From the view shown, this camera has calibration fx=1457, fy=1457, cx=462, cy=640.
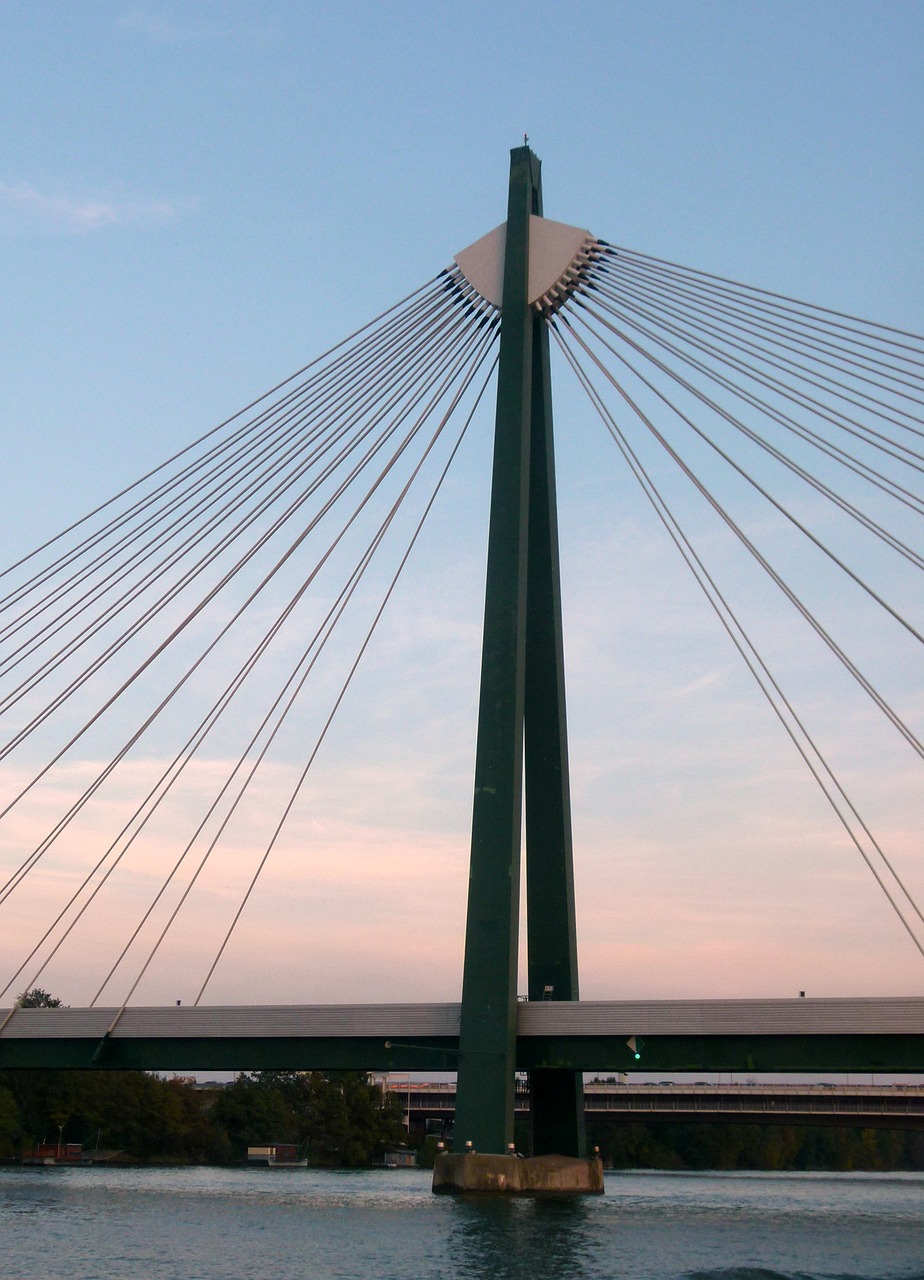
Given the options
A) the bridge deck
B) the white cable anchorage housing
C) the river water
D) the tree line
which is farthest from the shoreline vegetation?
the white cable anchorage housing

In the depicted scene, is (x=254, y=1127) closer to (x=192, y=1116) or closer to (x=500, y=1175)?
(x=192, y=1116)

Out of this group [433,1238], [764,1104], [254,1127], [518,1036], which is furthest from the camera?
[254,1127]

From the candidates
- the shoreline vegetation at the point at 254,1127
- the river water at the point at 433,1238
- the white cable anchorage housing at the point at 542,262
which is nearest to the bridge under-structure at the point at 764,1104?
the shoreline vegetation at the point at 254,1127

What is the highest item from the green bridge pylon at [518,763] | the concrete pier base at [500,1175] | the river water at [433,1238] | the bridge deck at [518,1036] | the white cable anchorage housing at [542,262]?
the white cable anchorage housing at [542,262]

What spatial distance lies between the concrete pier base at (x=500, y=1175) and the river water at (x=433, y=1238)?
61cm

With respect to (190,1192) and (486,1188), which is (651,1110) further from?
(486,1188)

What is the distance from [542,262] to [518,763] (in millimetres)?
16260

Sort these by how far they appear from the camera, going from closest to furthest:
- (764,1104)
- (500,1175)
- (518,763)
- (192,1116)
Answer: (500,1175) < (518,763) < (764,1104) < (192,1116)

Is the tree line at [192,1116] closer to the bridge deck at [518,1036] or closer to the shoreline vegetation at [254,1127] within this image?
the shoreline vegetation at [254,1127]

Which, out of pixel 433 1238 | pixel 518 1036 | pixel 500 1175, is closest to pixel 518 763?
pixel 518 1036

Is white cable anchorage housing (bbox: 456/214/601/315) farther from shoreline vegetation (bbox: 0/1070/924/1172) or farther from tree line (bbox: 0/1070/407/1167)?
tree line (bbox: 0/1070/407/1167)

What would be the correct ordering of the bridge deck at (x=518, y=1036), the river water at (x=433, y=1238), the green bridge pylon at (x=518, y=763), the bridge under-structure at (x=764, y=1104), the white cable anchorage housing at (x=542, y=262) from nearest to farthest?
the river water at (x=433, y=1238) → the bridge deck at (x=518, y=1036) → the green bridge pylon at (x=518, y=763) → the white cable anchorage housing at (x=542, y=262) → the bridge under-structure at (x=764, y=1104)

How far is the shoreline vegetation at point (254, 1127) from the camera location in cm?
9381

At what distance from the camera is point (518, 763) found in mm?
→ 41562
